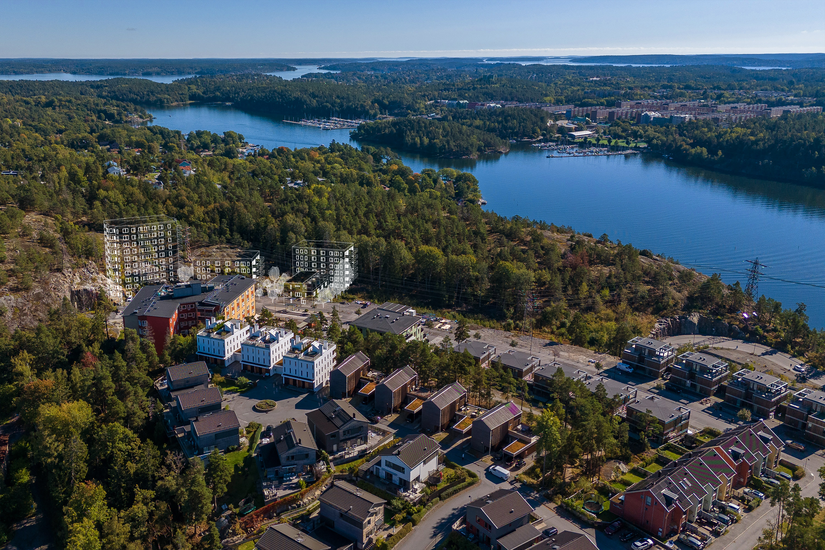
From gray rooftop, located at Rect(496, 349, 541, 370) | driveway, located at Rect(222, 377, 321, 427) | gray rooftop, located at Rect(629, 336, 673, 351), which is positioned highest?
gray rooftop, located at Rect(629, 336, 673, 351)

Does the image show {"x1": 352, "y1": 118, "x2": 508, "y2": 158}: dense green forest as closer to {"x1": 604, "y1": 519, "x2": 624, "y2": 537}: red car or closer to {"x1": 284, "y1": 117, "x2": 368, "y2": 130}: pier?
{"x1": 284, "y1": 117, "x2": 368, "y2": 130}: pier

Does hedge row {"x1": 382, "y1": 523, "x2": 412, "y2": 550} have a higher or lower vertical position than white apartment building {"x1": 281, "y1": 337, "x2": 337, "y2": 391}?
lower

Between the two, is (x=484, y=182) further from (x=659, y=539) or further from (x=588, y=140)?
(x=659, y=539)

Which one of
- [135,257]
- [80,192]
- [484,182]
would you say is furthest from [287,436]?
[484,182]

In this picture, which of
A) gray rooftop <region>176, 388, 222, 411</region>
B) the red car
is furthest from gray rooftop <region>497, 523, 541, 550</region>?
gray rooftop <region>176, 388, 222, 411</region>

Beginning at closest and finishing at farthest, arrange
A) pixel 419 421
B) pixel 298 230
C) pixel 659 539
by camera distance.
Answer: pixel 659 539 → pixel 419 421 → pixel 298 230

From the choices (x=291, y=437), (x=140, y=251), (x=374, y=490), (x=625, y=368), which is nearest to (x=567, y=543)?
(x=374, y=490)

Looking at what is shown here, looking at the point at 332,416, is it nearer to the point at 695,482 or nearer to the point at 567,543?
the point at 567,543
